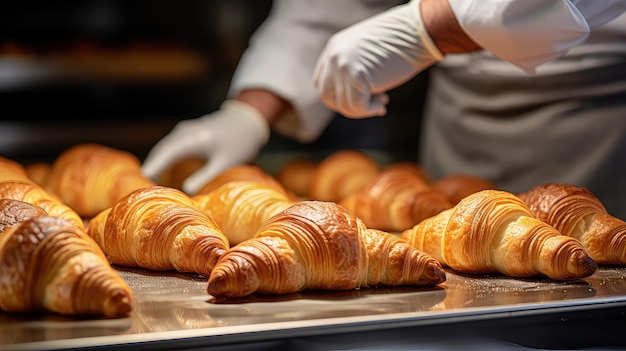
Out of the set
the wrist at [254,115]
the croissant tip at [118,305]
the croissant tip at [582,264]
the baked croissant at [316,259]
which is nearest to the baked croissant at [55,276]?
the croissant tip at [118,305]

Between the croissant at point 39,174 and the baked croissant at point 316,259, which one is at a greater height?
the baked croissant at point 316,259

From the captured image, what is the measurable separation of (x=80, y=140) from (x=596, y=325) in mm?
3367

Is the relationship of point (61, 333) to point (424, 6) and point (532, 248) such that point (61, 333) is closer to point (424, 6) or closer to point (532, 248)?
point (532, 248)

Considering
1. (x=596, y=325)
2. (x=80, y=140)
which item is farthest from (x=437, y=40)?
(x=80, y=140)

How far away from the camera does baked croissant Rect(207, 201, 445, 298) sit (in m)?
1.34

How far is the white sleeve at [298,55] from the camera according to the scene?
9.67ft

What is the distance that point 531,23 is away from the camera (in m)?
1.73

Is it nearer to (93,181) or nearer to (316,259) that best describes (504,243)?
(316,259)

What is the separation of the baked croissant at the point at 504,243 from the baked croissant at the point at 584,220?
5.1 inches

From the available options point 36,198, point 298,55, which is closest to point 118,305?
point 36,198

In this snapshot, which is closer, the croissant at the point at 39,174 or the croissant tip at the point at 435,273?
the croissant tip at the point at 435,273

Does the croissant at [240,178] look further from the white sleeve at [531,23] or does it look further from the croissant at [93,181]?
the white sleeve at [531,23]

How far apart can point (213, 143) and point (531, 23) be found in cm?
134

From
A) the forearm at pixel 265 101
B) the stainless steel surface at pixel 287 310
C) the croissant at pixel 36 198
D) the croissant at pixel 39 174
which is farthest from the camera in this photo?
the forearm at pixel 265 101
